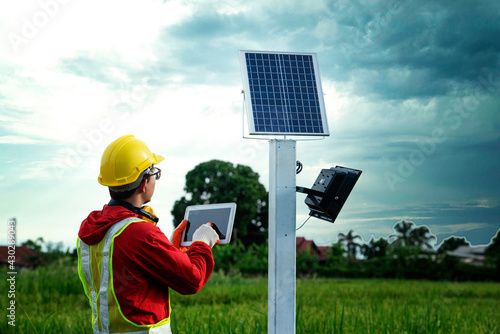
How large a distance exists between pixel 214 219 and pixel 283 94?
1279 millimetres

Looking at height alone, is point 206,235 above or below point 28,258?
below

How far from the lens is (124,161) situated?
268cm

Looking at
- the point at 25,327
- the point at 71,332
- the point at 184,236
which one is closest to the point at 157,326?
the point at 184,236

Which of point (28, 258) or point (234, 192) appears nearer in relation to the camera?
point (28, 258)

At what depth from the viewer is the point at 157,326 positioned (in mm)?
2488

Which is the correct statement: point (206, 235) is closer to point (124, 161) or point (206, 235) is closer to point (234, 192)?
point (124, 161)

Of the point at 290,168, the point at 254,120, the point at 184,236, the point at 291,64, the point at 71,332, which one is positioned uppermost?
the point at 291,64

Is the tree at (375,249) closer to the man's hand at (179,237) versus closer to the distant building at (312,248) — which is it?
the distant building at (312,248)

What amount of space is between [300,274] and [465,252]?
558 centimetres

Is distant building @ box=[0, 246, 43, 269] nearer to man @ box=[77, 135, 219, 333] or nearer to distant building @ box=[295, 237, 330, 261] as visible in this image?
distant building @ box=[295, 237, 330, 261]

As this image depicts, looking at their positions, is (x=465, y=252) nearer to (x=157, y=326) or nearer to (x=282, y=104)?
(x=282, y=104)

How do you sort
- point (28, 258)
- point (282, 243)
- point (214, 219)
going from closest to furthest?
point (214, 219) → point (282, 243) → point (28, 258)

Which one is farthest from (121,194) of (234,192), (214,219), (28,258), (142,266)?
(234,192)

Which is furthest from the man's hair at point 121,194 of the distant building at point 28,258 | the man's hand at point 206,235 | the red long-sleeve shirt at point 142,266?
the distant building at point 28,258
